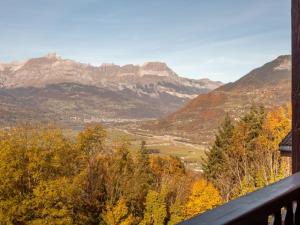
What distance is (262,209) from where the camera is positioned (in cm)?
147

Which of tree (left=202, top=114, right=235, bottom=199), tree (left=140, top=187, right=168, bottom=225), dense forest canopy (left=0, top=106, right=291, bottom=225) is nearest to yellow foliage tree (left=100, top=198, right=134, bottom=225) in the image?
dense forest canopy (left=0, top=106, right=291, bottom=225)

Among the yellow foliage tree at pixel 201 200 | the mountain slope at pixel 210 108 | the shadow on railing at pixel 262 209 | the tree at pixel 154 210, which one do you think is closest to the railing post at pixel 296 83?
the shadow on railing at pixel 262 209

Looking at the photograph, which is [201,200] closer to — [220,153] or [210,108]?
[220,153]

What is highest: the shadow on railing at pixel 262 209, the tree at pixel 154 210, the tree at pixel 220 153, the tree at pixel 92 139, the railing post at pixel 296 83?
the railing post at pixel 296 83

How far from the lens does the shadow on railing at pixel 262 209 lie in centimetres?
123

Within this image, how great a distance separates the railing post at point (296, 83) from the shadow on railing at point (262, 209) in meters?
0.70

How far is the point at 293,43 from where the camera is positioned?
2717 millimetres

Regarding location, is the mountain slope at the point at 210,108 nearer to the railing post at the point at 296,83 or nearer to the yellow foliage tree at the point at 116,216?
the yellow foliage tree at the point at 116,216

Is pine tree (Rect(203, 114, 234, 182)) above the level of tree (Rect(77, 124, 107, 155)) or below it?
below

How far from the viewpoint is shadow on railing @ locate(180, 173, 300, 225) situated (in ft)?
4.05

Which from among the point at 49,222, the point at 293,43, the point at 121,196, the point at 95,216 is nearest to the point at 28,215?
the point at 49,222

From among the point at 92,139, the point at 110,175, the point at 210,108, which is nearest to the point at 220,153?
the point at 110,175

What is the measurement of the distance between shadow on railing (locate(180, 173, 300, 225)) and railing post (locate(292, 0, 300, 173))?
702 millimetres

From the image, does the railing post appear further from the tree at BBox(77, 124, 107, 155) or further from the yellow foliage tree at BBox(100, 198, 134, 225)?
the tree at BBox(77, 124, 107, 155)
